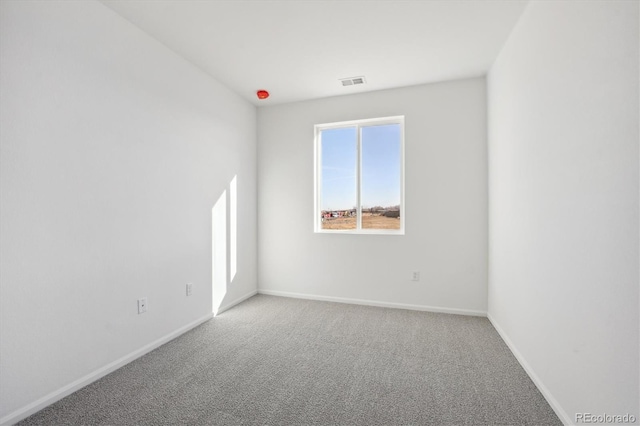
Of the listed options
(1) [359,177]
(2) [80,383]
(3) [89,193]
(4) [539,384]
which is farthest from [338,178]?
(2) [80,383]

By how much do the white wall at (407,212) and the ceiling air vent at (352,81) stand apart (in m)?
0.32

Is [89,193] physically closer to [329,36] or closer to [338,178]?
[329,36]

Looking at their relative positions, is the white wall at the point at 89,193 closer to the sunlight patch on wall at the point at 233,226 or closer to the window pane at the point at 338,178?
the sunlight patch on wall at the point at 233,226

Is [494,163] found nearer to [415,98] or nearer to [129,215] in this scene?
[415,98]

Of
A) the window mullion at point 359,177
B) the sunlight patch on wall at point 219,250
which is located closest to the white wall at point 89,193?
the sunlight patch on wall at point 219,250

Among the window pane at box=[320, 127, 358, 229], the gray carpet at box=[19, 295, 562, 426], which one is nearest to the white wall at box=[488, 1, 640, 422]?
the gray carpet at box=[19, 295, 562, 426]

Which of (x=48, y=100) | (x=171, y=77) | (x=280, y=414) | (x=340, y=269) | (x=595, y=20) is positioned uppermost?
(x=171, y=77)

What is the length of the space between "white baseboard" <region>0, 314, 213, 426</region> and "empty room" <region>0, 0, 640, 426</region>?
0.5 inches

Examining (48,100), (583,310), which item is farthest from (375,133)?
(48,100)

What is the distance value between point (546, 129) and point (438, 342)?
6.15 ft

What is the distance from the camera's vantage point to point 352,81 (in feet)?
11.0

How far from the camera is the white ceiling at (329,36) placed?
2135 mm

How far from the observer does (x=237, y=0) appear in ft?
6.76

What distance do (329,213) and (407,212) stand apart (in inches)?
40.7
